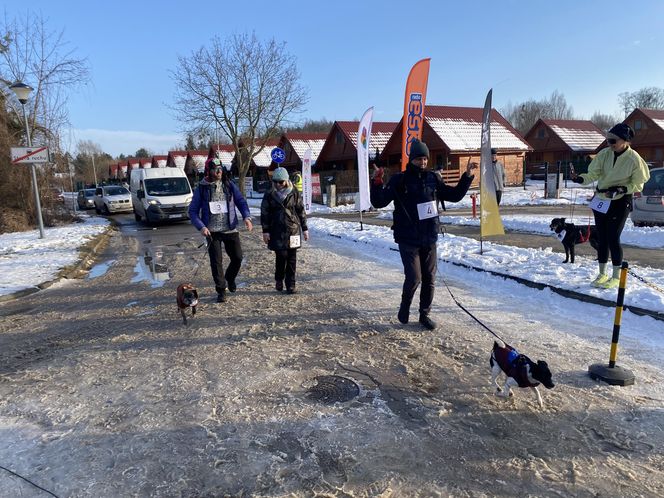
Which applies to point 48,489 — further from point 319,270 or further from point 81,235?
point 81,235

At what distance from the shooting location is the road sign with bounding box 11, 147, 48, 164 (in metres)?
13.0

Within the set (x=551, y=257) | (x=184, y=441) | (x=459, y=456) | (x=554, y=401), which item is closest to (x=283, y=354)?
(x=184, y=441)

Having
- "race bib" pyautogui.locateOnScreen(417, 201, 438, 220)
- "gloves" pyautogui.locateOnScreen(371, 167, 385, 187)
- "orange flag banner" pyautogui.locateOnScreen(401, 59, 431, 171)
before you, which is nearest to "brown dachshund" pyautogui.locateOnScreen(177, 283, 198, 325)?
"gloves" pyautogui.locateOnScreen(371, 167, 385, 187)

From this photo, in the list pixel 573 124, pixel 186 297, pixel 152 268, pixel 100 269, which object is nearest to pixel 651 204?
pixel 186 297

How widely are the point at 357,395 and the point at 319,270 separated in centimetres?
487

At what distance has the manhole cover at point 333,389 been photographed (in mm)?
3592

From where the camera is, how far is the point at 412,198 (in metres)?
4.91

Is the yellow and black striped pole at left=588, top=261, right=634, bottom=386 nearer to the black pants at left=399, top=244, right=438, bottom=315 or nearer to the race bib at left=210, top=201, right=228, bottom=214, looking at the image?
the black pants at left=399, top=244, right=438, bottom=315

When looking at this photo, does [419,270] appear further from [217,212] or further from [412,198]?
[217,212]

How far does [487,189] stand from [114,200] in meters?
23.7

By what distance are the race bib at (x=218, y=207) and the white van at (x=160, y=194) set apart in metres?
12.3

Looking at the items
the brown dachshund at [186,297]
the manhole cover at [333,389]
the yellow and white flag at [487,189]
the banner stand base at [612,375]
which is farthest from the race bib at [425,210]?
the yellow and white flag at [487,189]

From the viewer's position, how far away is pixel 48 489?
2.61 metres

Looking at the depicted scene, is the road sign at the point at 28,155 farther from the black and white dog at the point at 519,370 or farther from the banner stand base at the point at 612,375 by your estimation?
the banner stand base at the point at 612,375
